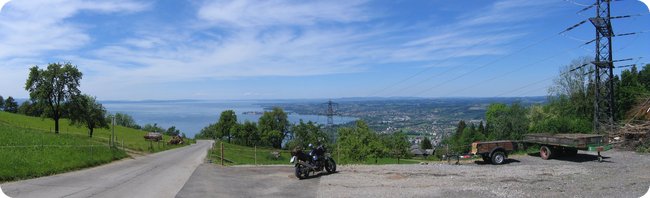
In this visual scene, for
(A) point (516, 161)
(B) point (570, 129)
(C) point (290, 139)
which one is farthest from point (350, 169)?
(C) point (290, 139)

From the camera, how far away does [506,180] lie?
1309 centimetres

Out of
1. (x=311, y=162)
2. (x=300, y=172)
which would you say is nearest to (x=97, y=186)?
(x=300, y=172)

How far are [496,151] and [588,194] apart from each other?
7613mm

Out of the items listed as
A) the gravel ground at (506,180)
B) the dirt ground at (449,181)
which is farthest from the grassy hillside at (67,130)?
the gravel ground at (506,180)

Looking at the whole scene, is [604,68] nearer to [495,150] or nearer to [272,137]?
[495,150]

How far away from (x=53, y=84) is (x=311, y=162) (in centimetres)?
3695

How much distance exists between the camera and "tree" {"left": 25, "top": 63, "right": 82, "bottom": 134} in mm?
41156

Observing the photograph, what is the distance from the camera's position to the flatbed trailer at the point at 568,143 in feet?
56.0

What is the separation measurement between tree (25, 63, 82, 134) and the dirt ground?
32368mm

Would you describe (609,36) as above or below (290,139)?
above

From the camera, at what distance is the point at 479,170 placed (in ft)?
51.8

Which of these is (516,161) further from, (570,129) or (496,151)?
(570,129)

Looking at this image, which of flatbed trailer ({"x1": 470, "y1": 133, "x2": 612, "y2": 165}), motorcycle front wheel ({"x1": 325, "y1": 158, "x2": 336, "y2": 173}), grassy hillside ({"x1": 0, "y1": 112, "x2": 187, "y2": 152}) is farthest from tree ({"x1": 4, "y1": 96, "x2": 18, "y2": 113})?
flatbed trailer ({"x1": 470, "y1": 133, "x2": 612, "y2": 165})

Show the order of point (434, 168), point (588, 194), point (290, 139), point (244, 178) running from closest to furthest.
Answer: point (588, 194) → point (244, 178) → point (434, 168) → point (290, 139)
